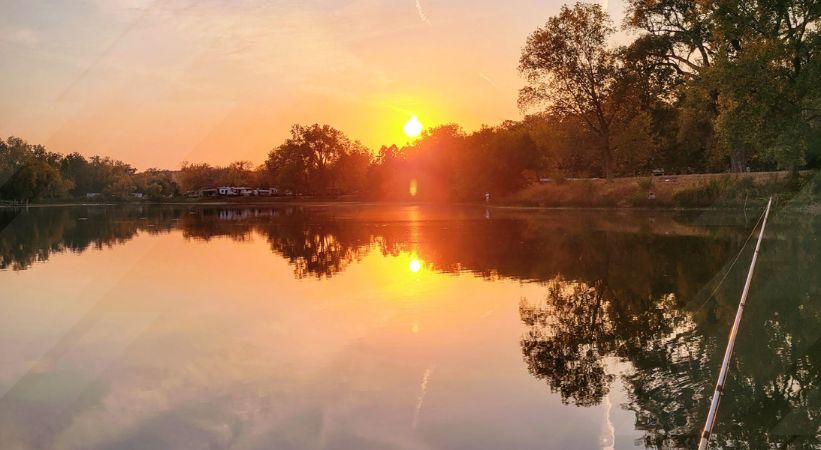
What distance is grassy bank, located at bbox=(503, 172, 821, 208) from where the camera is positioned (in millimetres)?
46812

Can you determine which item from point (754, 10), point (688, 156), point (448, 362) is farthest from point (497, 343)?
point (688, 156)

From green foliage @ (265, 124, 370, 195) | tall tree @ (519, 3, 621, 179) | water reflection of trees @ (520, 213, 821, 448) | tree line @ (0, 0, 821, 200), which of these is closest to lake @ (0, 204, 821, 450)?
water reflection of trees @ (520, 213, 821, 448)

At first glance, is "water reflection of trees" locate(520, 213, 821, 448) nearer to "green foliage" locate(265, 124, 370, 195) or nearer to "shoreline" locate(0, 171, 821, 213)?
"shoreline" locate(0, 171, 821, 213)

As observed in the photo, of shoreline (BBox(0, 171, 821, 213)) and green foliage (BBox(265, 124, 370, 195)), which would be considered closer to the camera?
shoreline (BBox(0, 171, 821, 213))

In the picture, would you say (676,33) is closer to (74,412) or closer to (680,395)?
(680,395)

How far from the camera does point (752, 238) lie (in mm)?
31766

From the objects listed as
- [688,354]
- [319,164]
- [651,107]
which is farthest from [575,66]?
[319,164]

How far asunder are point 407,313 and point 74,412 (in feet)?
29.1

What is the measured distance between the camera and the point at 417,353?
539 inches

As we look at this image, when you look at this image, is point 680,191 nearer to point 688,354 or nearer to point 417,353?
point 688,354

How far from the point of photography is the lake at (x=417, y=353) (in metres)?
9.71

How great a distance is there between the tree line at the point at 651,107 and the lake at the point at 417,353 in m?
18.5

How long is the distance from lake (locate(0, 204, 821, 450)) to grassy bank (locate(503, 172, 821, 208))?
22.5m

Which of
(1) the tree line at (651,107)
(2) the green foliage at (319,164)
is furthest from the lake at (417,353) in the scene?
(2) the green foliage at (319,164)
